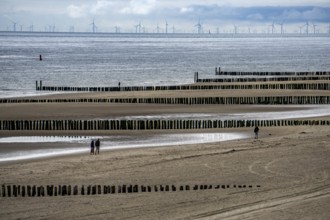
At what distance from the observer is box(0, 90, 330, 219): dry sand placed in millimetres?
25344

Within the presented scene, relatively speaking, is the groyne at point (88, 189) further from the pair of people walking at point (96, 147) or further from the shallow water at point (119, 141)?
the shallow water at point (119, 141)

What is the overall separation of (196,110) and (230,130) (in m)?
13.6

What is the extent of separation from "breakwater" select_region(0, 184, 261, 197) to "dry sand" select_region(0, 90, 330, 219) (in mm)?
538

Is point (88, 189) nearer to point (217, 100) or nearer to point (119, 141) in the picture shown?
point (119, 141)

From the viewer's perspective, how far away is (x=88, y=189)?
94.9ft

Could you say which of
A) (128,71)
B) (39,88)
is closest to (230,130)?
(39,88)

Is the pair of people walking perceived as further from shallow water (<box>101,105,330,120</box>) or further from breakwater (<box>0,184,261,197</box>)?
shallow water (<box>101,105,330,120</box>)

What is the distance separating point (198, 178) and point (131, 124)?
2101cm

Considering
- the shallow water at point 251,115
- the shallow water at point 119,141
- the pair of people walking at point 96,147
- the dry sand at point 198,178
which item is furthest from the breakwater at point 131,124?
A: the pair of people walking at point 96,147

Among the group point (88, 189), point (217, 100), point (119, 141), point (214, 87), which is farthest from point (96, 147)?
point (214, 87)

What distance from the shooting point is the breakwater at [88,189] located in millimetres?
28594

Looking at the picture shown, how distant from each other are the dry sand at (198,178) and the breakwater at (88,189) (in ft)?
1.77

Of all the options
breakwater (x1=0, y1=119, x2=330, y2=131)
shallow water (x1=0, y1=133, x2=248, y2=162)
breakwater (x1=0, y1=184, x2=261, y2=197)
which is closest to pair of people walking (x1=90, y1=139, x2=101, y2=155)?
shallow water (x1=0, y1=133, x2=248, y2=162)

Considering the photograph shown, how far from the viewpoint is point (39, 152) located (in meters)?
41.6
